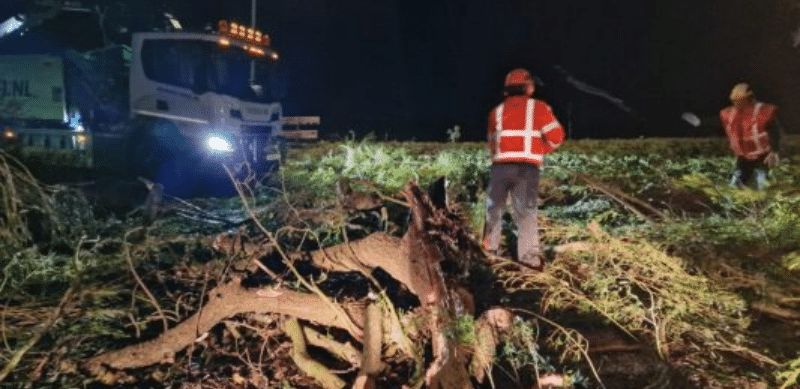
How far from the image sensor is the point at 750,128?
607cm

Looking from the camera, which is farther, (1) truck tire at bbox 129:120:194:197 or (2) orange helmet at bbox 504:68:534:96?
(1) truck tire at bbox 129:120:194:197

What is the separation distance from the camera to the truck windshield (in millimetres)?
Answer: 9695

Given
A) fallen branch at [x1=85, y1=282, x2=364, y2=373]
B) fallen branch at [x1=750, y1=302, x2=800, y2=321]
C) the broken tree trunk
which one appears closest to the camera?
the broken tree trunk

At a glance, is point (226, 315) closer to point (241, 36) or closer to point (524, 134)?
point (524, 134)

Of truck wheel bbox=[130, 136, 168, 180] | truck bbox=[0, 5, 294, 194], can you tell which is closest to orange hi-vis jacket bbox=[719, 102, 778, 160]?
truck bbox=[0, 5, 294, 194]

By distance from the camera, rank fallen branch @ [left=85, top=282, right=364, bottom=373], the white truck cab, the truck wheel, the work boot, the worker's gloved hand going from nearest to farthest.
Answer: fallen branch @ [left=85, top=282, right=364, bottom=373], the work boot, the worker's gloved hand, the white truck cab, the truck wheel

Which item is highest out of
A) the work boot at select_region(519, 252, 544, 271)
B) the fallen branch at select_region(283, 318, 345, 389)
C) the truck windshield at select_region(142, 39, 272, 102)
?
the truck windshield at select_region(142, 39, 272, 102)

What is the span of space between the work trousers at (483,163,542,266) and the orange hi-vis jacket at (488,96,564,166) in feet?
0.31

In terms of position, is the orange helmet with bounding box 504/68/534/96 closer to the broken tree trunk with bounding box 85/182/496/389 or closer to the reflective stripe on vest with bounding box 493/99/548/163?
the reflective stripe on vest with bounding box 493/99/548/163

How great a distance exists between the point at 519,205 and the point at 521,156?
1.27ft

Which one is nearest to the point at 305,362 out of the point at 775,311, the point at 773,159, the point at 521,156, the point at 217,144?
the point at 521,156

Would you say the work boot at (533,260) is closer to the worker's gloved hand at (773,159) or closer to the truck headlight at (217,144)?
the worker's gloved hand at (773,159)

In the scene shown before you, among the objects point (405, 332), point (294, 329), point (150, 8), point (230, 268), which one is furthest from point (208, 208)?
point (150, 8)

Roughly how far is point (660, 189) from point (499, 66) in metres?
20.8
